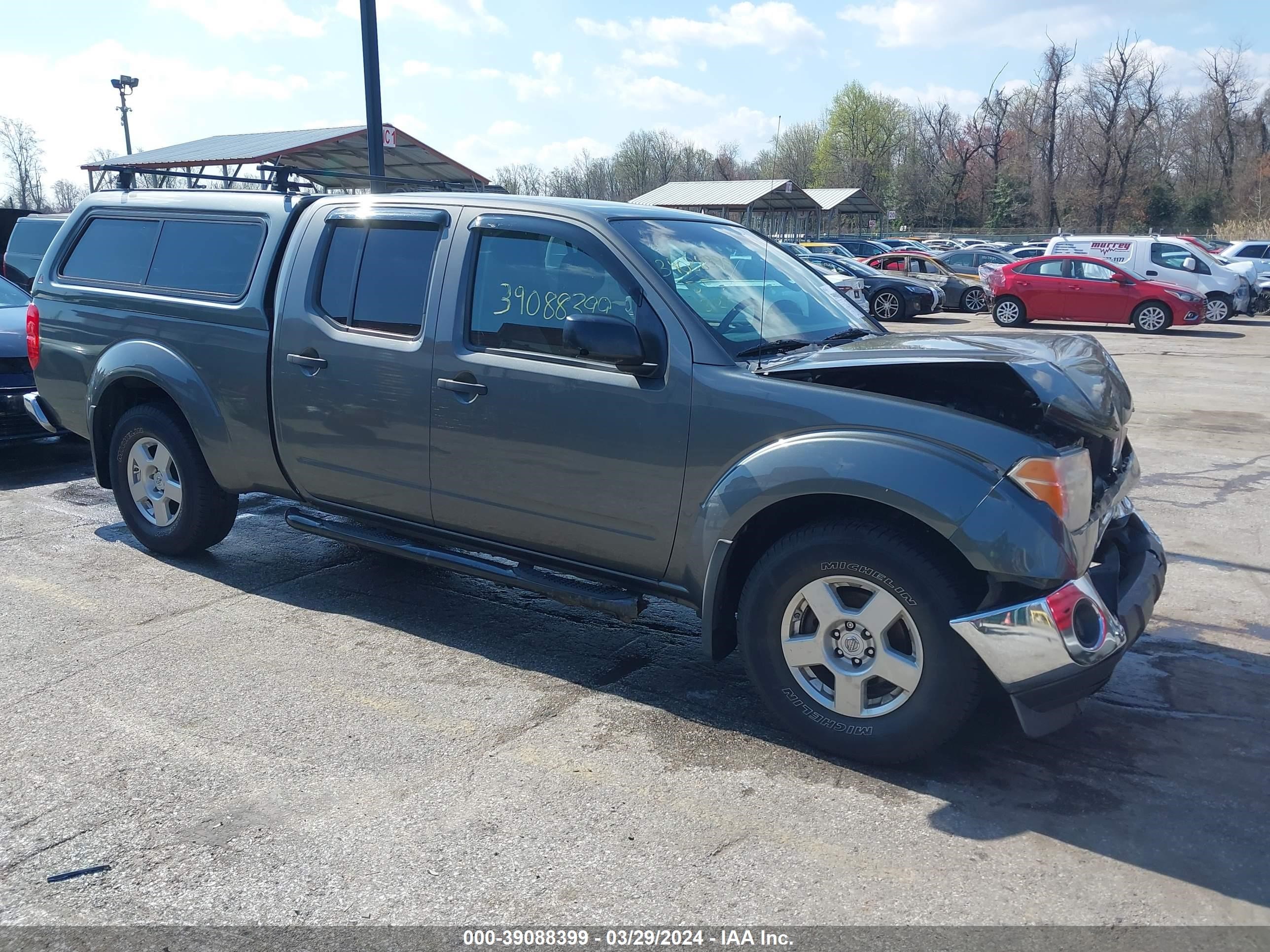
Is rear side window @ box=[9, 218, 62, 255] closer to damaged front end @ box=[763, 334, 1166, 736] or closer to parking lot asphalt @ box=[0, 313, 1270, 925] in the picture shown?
parking lot asphalt @ box=[0, 313, 1270, 925]

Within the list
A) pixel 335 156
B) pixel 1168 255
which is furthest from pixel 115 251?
pixel 1168 255

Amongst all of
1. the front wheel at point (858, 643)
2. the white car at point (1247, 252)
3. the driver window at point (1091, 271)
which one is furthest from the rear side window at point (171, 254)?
the white car at point (1247, 252)

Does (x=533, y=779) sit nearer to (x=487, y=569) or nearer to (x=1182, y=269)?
(x=487, y=569)

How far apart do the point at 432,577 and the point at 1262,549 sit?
493 cm

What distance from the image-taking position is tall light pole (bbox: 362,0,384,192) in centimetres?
1084

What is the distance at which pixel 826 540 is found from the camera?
3664 millimetres

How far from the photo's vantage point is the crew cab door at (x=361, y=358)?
474cm

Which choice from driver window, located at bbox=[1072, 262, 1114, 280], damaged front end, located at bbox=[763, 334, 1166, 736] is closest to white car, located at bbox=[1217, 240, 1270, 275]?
driver window, located at bbox=[1072, 262, 1114, 280]

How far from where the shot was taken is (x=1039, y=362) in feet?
11.6

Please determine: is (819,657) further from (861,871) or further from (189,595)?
(189,595)

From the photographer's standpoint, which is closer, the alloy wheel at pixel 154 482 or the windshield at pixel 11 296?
the alloy wheel at pixel 154 482

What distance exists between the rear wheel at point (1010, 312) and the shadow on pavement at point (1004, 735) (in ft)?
63.3

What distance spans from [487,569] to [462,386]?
78cm

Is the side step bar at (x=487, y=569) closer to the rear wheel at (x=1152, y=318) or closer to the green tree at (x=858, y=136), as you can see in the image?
the rear wheel at (x=1152, y=318)
